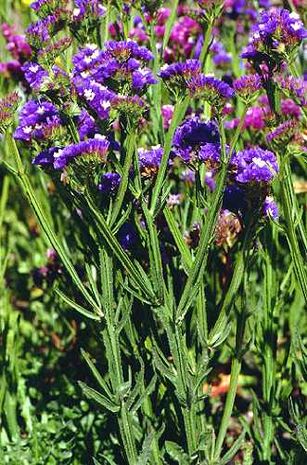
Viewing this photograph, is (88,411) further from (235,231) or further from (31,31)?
(31,31)

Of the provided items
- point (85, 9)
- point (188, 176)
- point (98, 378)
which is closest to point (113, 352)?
point (98, 378)

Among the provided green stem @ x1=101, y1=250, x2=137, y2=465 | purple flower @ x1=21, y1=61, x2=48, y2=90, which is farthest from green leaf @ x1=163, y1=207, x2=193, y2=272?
purple flower @ x1=21, y1=61, x2=48, y2=90

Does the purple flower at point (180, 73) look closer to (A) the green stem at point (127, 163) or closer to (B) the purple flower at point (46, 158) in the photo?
(A) the green stem at point (127, 163)

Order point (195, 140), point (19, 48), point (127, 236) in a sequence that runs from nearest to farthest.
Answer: point (195, 140)
point (127, 236)
point (19, 48)

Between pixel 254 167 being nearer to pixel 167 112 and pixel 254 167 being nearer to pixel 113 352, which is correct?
pixel 113 352

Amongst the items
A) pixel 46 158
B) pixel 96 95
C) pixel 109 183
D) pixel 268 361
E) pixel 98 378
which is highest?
pixel 96 95

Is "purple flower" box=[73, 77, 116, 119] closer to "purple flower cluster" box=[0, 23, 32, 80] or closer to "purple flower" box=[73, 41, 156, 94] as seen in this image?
"purple flower" box=[73, 41, 156, 94]

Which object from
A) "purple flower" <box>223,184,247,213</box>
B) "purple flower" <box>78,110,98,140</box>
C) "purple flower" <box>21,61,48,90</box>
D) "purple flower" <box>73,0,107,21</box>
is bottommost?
"purple flower" <box>223,184,247,213</box>
